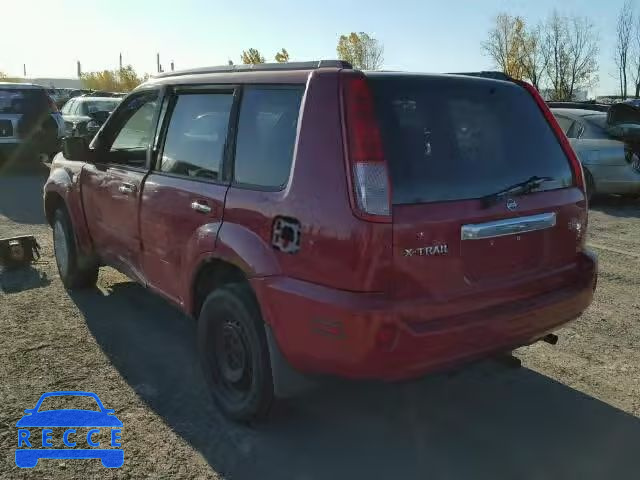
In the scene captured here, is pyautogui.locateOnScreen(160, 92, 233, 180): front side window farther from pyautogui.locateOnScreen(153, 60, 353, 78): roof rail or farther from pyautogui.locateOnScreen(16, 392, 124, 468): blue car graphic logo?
pyautogui.locateOnScreen(16, 392, 124, 468): blue car graphic logo

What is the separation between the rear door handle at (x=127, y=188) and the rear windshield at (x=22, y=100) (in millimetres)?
11248

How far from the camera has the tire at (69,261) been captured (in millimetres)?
5375

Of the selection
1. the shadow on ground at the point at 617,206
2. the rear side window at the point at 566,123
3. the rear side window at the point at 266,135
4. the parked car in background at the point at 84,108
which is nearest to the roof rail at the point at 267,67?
the rear side window at the point at 266,135

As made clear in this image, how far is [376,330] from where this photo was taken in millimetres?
2559

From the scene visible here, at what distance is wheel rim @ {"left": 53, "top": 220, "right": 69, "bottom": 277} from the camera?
5512 mm

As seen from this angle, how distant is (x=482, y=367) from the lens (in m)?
4.05

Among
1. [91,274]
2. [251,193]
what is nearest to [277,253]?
[251,193]

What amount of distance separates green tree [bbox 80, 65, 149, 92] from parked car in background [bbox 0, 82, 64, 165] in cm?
8428

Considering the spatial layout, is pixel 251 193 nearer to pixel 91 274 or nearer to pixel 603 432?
pixel 603 432

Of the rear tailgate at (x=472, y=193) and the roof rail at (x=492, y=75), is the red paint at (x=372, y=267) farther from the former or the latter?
the roof rail at (x=492, y=75)

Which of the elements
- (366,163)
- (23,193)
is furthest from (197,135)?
(23,193)

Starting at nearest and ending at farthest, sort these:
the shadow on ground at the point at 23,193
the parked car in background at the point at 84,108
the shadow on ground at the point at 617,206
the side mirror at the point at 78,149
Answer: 1. the side mirror at the point at 78,149
2. the shadow on ground at the point at 23,193
3. the shadow on ground at the point at 617,206
4. the parked car in background at the point at 84,108

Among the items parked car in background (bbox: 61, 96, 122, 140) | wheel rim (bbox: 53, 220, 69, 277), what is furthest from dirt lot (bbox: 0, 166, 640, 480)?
parked car in background (bbox: 61, 96, 122, 140)

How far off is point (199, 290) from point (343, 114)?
58.3 inches
